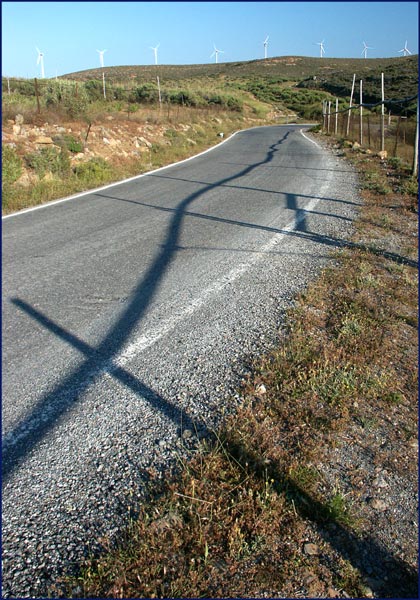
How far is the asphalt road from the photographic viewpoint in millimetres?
2244

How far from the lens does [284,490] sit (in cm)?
221

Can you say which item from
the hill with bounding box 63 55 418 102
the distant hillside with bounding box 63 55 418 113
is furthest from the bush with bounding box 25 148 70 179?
the hill with bounding box 63 55 418 102

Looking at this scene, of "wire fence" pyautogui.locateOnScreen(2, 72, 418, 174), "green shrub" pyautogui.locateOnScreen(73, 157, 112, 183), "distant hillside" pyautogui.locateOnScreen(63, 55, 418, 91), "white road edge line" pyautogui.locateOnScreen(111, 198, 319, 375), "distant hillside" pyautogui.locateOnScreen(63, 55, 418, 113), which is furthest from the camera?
"distant hillside" pyautogui.locateOnScreen(63, 55, 418, 91)

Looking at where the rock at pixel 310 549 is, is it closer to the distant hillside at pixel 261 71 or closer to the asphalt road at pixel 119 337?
the asphalt road at pixel 119 337

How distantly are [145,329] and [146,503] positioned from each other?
6.49ft

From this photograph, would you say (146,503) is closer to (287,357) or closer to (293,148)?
(287,357)

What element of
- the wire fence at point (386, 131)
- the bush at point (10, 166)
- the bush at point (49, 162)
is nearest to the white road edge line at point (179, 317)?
the wire fence at point (386, 131)

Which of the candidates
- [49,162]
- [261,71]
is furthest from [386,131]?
[261,71]

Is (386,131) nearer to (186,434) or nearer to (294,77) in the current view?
(186,434)

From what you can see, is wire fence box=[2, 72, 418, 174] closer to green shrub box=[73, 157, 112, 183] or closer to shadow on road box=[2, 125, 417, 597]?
green shrub box=[73, 157, 112, 183]

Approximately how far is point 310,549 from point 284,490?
0.31 meters

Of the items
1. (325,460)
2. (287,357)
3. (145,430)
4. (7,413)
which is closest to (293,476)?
(325,460)

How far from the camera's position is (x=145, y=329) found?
400cm

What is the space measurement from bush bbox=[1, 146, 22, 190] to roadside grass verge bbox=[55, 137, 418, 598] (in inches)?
357
